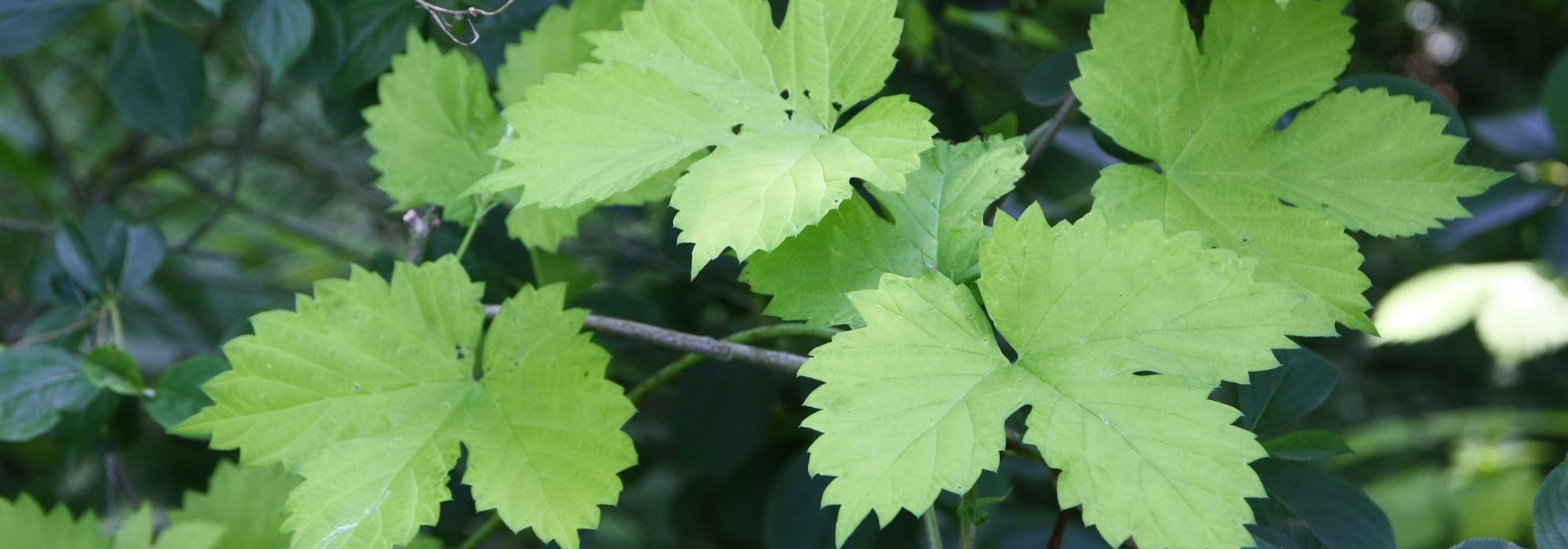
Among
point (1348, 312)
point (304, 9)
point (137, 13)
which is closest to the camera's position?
point (1348, 312)

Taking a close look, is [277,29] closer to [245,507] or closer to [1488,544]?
[245,507]

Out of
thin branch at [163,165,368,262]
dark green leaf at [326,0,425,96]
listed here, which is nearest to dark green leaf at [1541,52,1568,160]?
dark green leaf at [326,0,425,96]

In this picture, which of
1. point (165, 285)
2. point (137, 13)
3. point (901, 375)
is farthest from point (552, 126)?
point (165, 285)

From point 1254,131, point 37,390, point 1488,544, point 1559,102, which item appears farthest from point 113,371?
point 1559,102

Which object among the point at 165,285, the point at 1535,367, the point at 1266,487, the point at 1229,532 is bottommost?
the point at 1535,367

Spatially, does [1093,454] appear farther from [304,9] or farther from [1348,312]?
[304,9]

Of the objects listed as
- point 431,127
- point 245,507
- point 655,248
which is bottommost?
point 655,248

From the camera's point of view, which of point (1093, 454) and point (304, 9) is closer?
point (1093, 454)

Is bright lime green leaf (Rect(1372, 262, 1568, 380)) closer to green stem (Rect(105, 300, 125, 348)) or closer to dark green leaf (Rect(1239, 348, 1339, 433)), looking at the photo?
dark green leaf (Rect(1239, 348, 1339, 433))
